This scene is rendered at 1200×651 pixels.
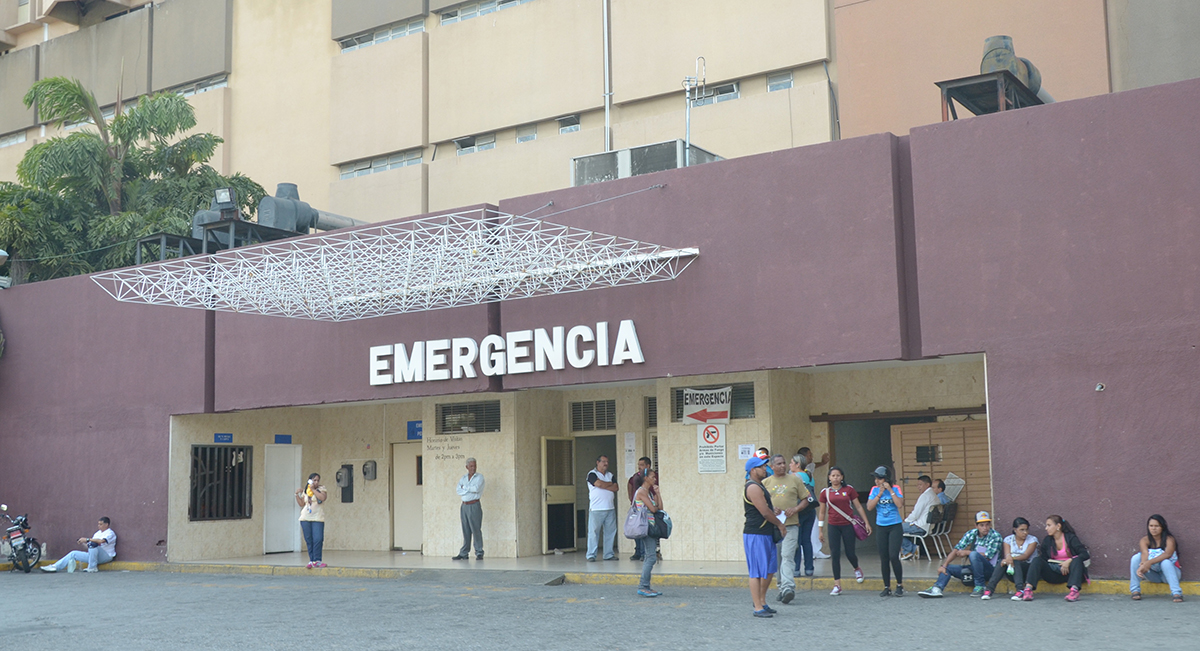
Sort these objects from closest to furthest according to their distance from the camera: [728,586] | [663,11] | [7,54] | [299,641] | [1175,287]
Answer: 1. [299,641]
2. [1175,287]
3. [728,586]
4. [663,11]
5. [7,54]

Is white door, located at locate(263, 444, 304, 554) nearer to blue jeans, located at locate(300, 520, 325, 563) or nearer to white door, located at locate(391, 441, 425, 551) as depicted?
white door, located at locate(391, 441, 425, 551)

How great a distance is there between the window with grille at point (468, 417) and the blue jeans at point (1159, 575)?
1022 centimetres

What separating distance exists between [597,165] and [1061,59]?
9648 millimetres

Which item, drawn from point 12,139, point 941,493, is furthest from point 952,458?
point 12,139

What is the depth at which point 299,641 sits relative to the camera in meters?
9.84

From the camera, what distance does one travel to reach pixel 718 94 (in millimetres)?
25844

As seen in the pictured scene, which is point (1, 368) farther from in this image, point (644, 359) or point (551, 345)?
point (644, 359)

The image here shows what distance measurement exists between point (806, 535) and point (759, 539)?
272 cm

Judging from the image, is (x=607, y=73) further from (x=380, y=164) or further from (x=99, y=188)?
(x=99, y=188)

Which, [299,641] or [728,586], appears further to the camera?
[728,586]

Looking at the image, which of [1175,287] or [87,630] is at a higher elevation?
[1175,287]

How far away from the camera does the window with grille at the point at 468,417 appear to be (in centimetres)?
1903

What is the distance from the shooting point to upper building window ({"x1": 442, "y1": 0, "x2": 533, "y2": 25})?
29.2 m

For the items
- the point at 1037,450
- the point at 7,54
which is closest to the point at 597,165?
the point at 1037,450
